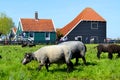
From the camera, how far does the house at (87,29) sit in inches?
3305

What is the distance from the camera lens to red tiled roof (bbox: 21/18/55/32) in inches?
3342

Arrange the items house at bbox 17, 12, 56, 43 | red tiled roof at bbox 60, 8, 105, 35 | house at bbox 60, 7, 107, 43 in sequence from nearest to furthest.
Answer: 1. house at bbox 60, 7, 107, 43
2. house at bbox 17, 12, 56, 43
3. red tiled roof at bbox 60, 8, 105, 35

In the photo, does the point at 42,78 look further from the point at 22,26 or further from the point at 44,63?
the point at 22,26

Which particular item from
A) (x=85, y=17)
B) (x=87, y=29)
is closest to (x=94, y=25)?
(x=87, y=29)

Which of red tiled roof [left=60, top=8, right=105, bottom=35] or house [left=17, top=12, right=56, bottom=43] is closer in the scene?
house [left=17, top=12, right=56, bottom=43]

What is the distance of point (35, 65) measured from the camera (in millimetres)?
19656

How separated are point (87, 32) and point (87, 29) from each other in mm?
775

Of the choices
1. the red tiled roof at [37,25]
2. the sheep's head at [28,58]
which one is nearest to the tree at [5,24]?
the red tiled roof at [37,25]

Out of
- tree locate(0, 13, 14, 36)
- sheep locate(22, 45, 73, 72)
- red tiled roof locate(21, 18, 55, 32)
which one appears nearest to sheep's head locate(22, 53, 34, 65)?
sheep locate(22, 45, 73, 72)

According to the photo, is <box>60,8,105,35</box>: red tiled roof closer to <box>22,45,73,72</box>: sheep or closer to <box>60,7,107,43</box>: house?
<box>60,7,107,43</box>: house

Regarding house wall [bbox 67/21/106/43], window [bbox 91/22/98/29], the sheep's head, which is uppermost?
window [bbox 91/22/98/29]

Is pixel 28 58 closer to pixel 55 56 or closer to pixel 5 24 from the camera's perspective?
pixel 55 56

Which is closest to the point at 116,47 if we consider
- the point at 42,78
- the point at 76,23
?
the point at 42,78

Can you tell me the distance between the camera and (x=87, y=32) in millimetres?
85000
